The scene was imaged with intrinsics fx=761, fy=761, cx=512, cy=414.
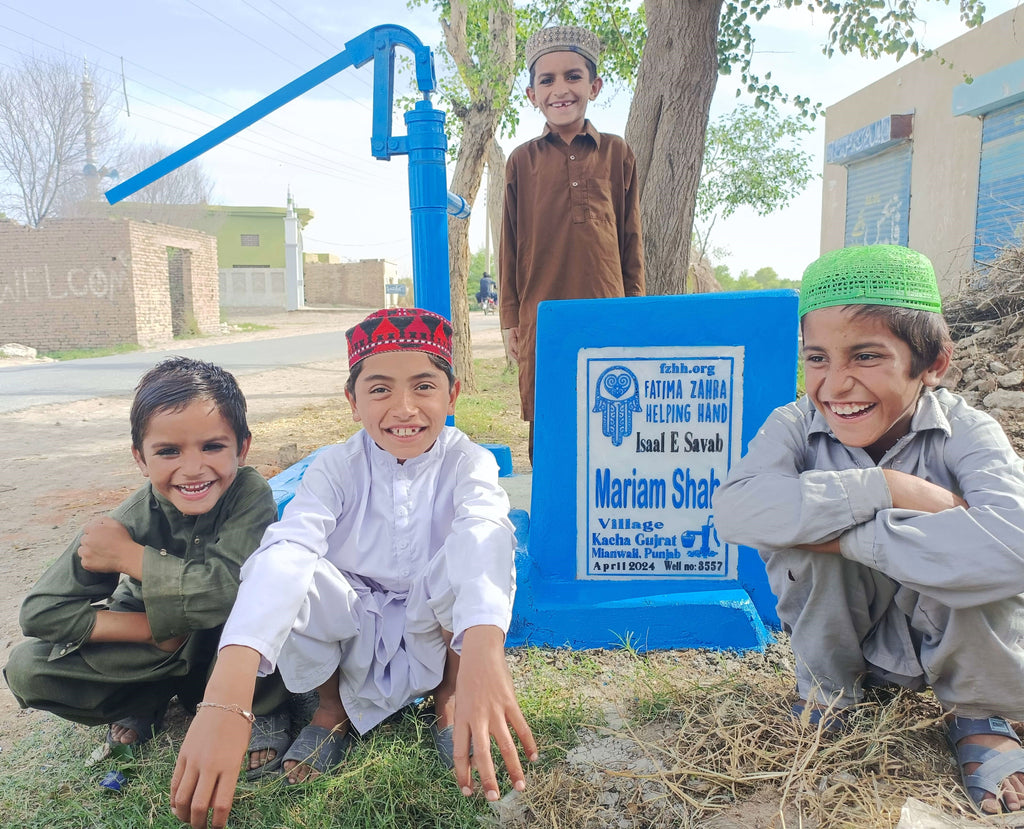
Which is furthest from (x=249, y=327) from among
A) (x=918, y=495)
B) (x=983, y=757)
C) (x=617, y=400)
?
(x=983, y=757)

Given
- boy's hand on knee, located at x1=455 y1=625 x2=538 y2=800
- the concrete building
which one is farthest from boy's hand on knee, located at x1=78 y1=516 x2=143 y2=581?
the concrete building

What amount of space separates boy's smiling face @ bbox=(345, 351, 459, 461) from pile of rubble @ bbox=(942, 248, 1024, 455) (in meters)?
3.82

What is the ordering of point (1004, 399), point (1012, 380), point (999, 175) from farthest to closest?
1. point (999, 175)
2. point (1012, 380)
3. point (1004, 399)

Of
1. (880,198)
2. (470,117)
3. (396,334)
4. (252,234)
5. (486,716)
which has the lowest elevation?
(486,716)

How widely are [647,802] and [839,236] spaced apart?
16344 mm

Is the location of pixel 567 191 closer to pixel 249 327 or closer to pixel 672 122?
pixel 672 122

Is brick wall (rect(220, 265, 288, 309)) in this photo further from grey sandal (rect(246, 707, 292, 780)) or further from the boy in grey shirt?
the boy in grey shirt

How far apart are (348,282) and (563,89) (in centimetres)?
3648

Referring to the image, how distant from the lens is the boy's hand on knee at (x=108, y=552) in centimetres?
185

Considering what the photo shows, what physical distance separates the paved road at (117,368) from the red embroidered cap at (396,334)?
8.48 metres

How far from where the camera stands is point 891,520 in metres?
1.53

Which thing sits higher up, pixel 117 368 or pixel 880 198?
pixel 880 198

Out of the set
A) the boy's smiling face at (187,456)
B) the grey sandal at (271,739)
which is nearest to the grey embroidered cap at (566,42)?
the boy's smiling face at (187,456)

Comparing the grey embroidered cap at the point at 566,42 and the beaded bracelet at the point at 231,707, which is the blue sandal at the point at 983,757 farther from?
the grey embroidered cap at the point at 566,42
